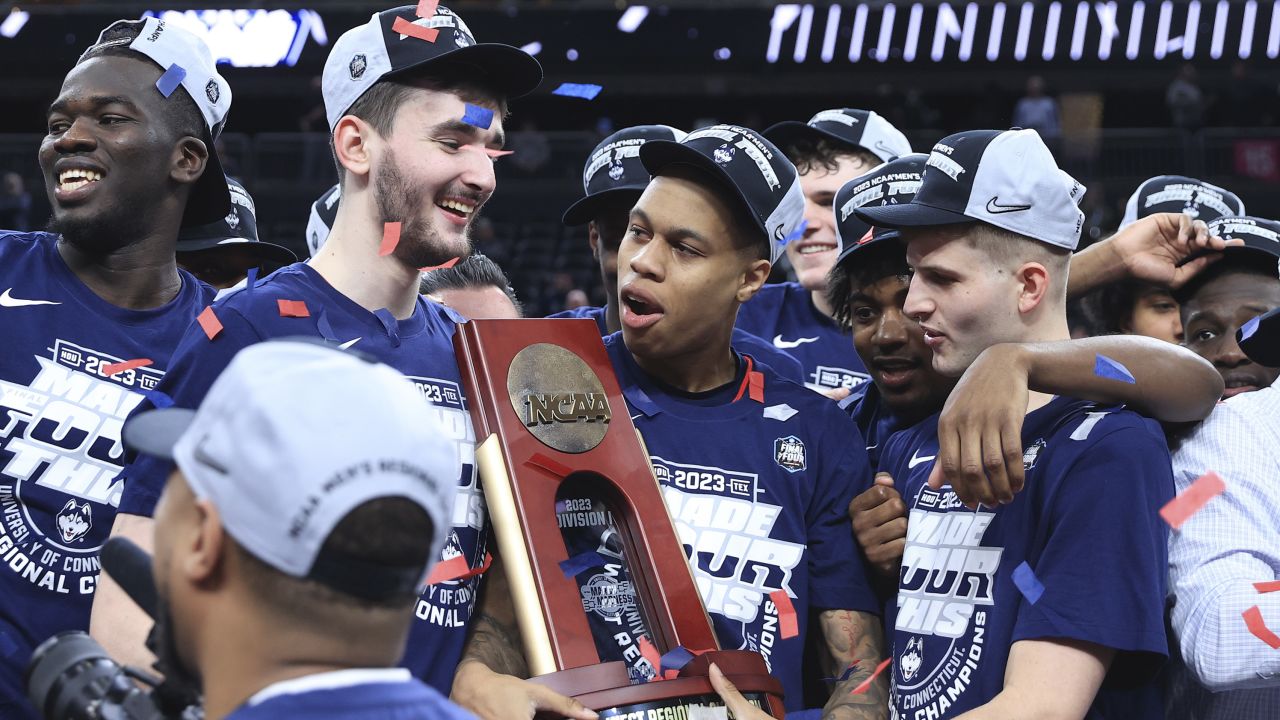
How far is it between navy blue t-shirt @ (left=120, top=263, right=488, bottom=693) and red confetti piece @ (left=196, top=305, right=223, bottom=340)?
0.01 metres

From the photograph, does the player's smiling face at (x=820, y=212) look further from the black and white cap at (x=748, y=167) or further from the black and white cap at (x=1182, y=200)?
the black and white cap at (x=748, y=167)

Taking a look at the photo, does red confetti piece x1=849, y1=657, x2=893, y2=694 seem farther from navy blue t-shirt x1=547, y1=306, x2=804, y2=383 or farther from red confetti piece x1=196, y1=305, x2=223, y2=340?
red confetti piece x1=196, y1=305, x2=223, y2=340

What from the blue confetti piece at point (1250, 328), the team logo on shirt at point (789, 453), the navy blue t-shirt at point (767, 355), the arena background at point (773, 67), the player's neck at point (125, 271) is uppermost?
the arena background at point (773, 67)

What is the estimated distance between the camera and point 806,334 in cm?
483

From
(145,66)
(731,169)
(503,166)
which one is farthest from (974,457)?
(503,166)

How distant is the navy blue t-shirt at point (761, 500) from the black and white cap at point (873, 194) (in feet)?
1.85

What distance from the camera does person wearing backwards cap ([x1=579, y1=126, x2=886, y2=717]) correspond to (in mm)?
2867

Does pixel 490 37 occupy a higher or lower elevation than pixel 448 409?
higher

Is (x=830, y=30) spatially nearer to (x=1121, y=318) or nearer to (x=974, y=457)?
(x=1121, y=318)

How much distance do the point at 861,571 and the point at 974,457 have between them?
0.54m

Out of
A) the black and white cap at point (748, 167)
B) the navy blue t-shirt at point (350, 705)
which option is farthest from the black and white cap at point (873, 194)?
the navy blue t-shirt at point (350, 705)

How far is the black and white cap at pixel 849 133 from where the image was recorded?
196 inches

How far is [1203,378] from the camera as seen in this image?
A: 2779 millimetres

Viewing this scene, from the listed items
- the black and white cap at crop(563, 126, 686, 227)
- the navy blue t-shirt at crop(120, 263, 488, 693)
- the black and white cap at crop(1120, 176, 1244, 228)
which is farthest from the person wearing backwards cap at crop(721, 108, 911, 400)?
the navy blue t-shirt at crop(120, 263, 488, 693)
